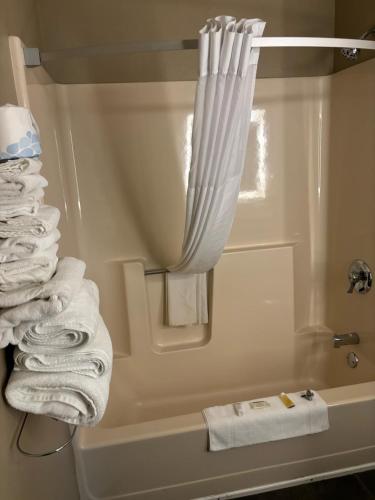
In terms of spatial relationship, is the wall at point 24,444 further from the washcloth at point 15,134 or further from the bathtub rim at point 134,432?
the washcloth at point 15,134

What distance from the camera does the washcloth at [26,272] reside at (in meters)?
0.67

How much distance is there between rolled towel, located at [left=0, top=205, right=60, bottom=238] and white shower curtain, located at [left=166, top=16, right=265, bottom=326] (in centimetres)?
66

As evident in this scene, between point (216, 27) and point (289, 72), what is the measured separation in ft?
3.15

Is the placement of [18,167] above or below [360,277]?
above

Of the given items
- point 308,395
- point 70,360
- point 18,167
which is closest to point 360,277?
point 308,395

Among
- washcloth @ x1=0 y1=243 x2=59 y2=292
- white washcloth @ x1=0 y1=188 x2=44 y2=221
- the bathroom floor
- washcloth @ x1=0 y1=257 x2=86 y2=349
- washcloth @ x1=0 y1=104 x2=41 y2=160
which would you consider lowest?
the bathroom floor

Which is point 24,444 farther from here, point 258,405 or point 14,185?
point 258,405

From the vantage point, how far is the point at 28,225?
0.71 metres

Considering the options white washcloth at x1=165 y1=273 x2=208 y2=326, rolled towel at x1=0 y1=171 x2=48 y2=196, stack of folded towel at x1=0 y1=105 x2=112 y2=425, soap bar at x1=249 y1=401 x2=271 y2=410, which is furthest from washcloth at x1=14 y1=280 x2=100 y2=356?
white washcloth at x1=165 y1=273 x2=208 y2=326

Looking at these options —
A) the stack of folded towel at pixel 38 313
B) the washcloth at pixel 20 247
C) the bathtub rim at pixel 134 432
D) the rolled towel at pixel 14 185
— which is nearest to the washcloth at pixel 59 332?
the stack of folded towel at pixel 38 313

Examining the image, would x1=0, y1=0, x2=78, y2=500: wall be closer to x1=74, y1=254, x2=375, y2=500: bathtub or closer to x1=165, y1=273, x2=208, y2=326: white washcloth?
x1=74, y1=254, x2=375, y2=500: bathtub

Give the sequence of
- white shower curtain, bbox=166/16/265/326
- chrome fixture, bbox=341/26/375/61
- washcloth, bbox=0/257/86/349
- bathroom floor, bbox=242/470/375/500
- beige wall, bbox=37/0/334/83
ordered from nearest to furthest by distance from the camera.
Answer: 1. washcloth, bbox=0/257/86/349
2. white shower curtain, bbox=166/16/265/326
3. bathroom floor, bbox=242/470/375/500
4. chrome fixture, bbox=341/26/375/61
5. beige wall, bbox=37/0/334/83

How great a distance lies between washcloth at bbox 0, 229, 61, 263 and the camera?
26.5 inches

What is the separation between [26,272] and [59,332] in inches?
5.1
